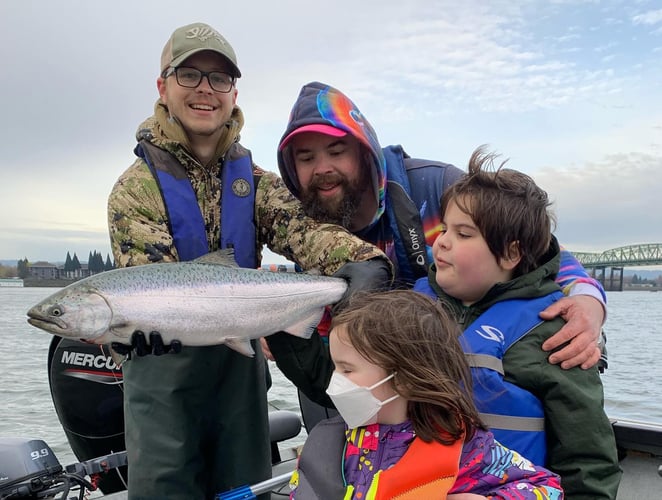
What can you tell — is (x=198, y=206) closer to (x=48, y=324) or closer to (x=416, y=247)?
(x=48, y=324)

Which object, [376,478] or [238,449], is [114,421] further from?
[376,478]

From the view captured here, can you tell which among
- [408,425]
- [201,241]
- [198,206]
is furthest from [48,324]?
[408,425]

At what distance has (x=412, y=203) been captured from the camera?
404 centimetres

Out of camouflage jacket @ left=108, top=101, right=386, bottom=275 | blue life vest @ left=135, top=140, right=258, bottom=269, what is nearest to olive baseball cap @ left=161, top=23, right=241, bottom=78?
camouflage jacket @ left=108, top=101, right=386, bottom=275

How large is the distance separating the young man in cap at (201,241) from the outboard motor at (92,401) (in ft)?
5.62

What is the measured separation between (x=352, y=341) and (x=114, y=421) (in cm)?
369

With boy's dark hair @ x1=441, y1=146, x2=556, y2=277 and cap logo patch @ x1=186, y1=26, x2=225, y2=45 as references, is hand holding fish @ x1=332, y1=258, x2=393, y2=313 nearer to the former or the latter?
boy's dark hair @ x1=441, y1=146, x2=556, y2=277

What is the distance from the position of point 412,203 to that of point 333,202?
537 mm

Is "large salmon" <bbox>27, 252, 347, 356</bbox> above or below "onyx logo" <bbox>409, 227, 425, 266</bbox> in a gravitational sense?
below

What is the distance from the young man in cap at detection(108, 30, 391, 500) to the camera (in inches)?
136

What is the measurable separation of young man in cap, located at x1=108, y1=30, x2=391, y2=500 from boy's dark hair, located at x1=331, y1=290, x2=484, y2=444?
1.01 m

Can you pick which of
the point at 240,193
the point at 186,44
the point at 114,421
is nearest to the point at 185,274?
the point at 240,193

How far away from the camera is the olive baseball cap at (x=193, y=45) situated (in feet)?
11.9

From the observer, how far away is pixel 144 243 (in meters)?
3.42
